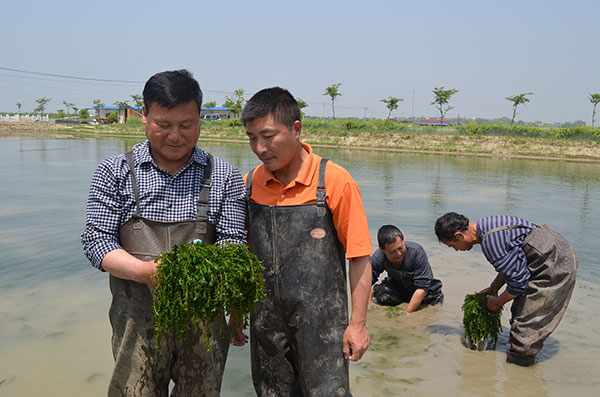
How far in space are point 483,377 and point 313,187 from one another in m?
2.78

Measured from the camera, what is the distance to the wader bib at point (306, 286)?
8.52 ft

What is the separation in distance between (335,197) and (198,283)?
0.81 meters

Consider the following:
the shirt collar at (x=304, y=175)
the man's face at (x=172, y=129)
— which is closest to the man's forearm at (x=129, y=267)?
the man's face at (x=172, y=129)

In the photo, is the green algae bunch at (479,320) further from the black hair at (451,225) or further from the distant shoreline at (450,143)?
the distant shoreline at (450,143)

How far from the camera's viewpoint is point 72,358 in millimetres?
4344

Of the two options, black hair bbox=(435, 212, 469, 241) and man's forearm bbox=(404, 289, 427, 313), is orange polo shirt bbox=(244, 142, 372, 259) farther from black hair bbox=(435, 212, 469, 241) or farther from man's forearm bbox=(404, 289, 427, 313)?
man's forearm bbox=(404, 289, 427, 313)

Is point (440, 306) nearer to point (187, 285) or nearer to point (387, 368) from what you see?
point (387, 368)

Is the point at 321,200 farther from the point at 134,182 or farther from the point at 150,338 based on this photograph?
the point at 150,338

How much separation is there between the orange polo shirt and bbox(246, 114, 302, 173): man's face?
0.35ft

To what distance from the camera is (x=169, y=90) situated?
2273mm

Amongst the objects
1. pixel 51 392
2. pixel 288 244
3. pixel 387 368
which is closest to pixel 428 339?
pixel 387 368

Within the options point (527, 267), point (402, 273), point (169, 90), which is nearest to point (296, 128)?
point (169, 90)

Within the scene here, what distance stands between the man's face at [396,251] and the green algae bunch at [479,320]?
0.90 metres

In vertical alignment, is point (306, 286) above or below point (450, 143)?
below
